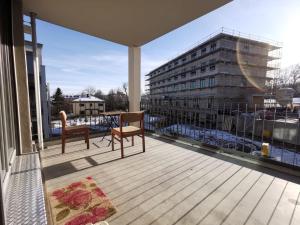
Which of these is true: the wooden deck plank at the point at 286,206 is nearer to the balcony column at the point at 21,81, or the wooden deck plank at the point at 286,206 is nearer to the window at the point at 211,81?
the balcony column at the point at 21,81

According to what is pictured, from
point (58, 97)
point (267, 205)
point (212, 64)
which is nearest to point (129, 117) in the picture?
point (267, 205)

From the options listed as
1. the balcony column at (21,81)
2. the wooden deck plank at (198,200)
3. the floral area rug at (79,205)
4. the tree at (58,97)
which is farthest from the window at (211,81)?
the floral area rug at (79,205)

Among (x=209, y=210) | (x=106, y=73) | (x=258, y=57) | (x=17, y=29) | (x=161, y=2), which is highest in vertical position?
(x=258, y=57)

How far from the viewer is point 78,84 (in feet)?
75.6

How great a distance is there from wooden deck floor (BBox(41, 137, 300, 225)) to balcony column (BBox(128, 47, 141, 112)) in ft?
6.56

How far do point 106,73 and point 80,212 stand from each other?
24.2 metres

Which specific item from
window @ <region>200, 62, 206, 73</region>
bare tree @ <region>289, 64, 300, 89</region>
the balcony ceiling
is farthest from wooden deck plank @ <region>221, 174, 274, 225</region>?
window @ <region>200, 62, 206, 73</region>

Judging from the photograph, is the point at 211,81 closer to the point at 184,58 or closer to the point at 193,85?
the point at 193,85

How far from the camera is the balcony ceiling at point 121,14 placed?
98.9 inches

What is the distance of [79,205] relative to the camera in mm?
1481

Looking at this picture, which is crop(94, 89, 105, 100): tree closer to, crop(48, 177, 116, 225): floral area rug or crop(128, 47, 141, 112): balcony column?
crop(128, 47, 141, 112): balcony column

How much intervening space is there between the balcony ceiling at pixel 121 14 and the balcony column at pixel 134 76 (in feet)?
2.70

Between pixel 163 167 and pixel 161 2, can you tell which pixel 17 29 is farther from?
pixel 163 167

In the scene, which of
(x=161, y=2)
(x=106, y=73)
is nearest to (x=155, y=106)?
(x=161, y=2)
